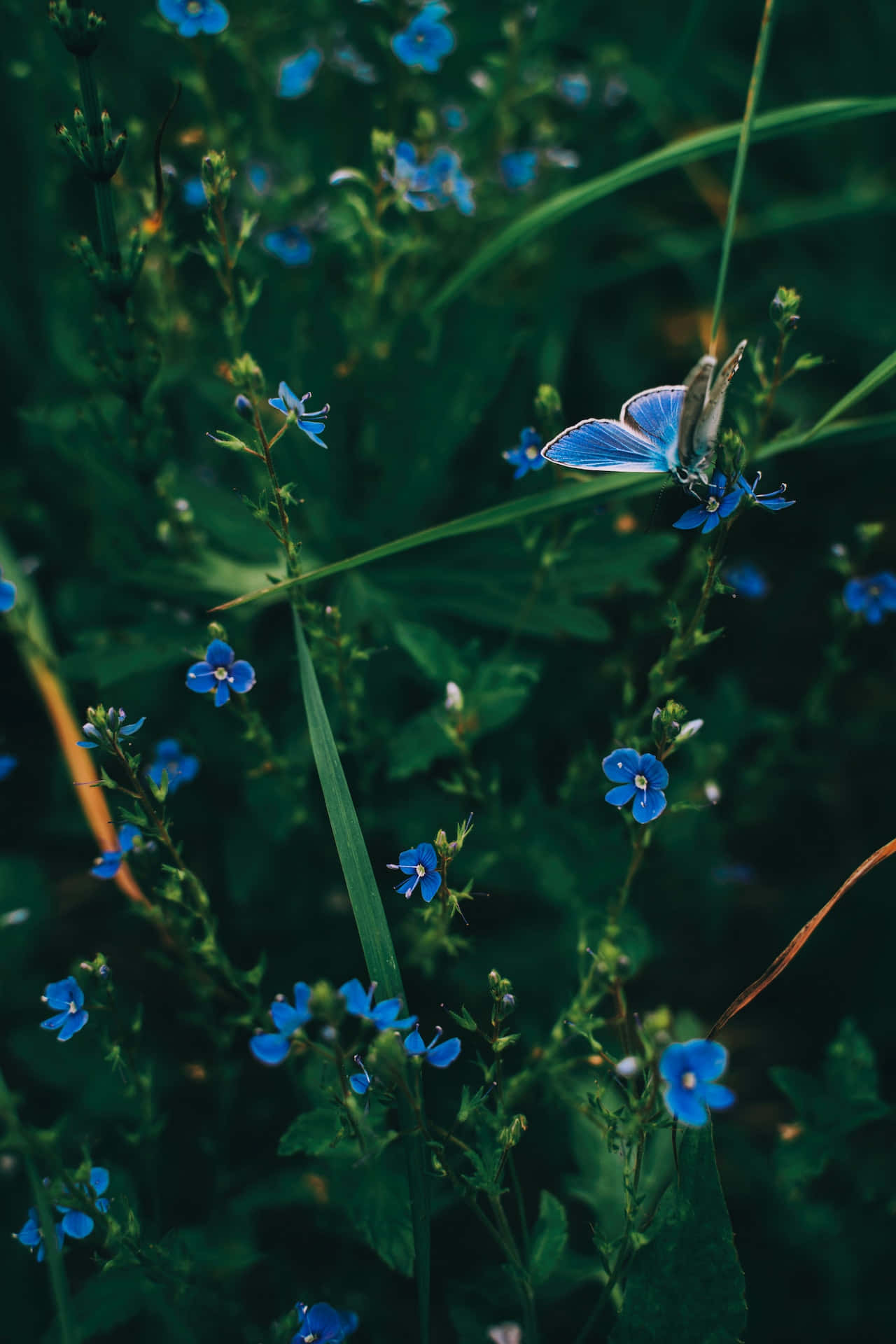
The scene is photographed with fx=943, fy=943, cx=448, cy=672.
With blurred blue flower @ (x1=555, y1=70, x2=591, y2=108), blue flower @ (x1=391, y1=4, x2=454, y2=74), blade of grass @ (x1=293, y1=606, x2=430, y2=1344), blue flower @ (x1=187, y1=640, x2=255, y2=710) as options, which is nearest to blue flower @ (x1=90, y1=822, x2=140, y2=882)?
blue flower @ (x1=187, y1=640, x2=255, y2=710)

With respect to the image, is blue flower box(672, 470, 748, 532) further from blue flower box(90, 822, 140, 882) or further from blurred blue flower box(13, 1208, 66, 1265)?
blurred blue flower box(13, 1208, 66, 1265)

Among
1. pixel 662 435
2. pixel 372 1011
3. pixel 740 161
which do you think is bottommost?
pixel 372 1011

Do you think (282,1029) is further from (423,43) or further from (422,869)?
(423,43)

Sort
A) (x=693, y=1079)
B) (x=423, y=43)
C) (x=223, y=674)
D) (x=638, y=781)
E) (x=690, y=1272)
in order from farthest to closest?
(x=423, y=43) → (x=223, y=674) → (x=638, y=781) → (x=690, y=1272) → (x=693, y=1079)

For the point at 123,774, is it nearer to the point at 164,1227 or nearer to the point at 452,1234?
the point at 164,1227

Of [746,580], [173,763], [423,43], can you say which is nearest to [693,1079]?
[173,763]

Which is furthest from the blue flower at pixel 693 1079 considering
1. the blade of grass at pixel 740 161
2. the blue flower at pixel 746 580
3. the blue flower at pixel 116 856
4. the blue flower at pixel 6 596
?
the blue flower at pixel 746 580

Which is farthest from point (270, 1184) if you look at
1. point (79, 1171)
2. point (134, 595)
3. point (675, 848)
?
point (134, 595)
